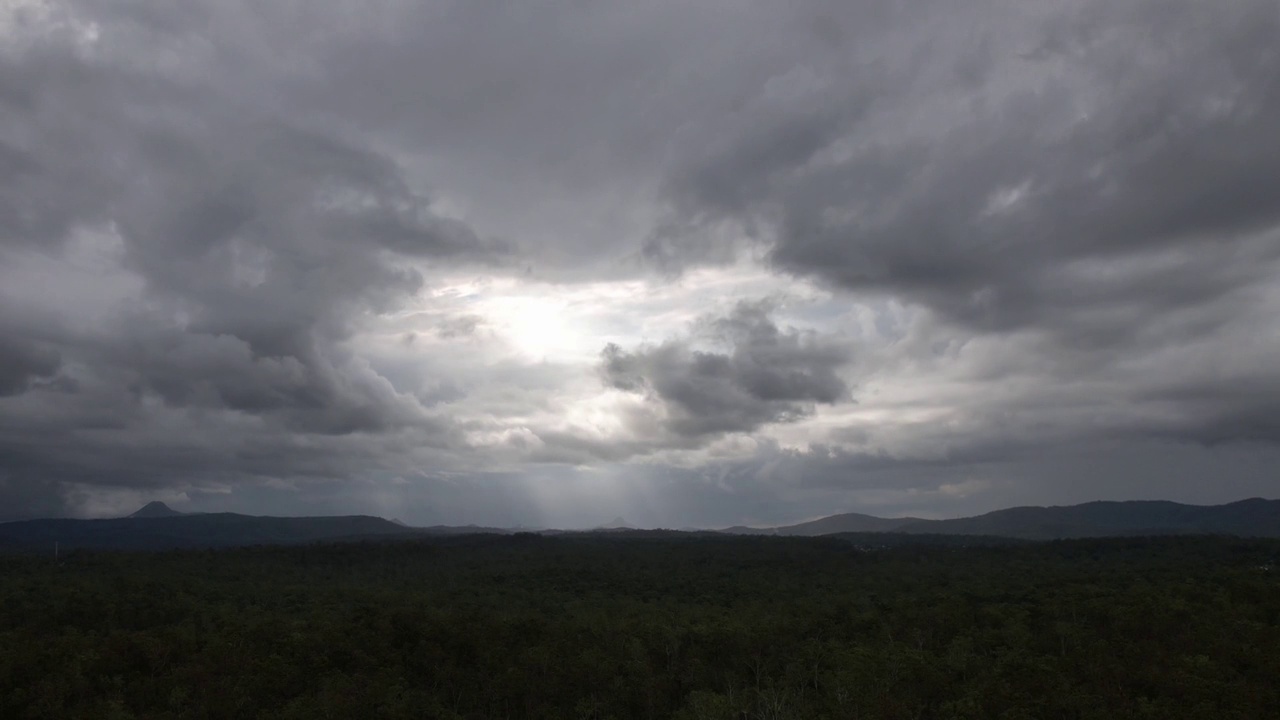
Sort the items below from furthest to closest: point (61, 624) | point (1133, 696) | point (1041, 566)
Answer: point (1041, 566) < point (61, 624) < point (1133, 696)

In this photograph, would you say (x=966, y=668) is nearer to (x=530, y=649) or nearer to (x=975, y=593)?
(x=530, y=649)

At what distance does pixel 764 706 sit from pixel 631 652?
75.1 feet

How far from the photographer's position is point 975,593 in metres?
128

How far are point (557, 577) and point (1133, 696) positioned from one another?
138557mm

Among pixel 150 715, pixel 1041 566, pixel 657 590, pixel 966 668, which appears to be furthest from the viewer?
pixel 1041 566

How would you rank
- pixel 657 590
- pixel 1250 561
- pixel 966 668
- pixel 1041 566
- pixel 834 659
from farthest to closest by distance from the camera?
pixel 1041 566 < pixel 1250 561 < pixel 657 590 < pixel 834 659 < pixel 966 668

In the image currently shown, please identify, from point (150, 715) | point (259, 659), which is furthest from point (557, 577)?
point (150, 715)

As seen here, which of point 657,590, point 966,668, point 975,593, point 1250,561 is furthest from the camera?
point 1250,561

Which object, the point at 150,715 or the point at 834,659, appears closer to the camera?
the point at 150,715

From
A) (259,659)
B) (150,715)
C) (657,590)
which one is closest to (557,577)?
(657,590)

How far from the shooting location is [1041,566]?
190 metres

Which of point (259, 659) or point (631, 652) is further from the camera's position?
point (631, 652)

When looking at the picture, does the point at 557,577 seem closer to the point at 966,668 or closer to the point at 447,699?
the point at 447,699

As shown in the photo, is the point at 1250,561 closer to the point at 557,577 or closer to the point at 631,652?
the point at 557,577
